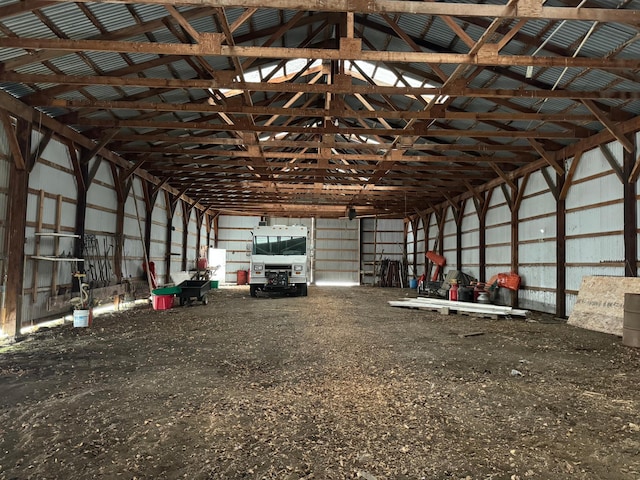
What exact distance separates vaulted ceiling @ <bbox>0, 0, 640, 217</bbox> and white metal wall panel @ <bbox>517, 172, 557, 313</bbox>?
865 millimetres

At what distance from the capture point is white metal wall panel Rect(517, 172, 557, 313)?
11.7 metres

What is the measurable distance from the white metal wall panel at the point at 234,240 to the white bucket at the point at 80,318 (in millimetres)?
17249

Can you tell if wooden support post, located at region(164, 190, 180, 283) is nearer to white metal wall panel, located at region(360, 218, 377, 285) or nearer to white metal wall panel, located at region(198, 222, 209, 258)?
white metal wall panel, located at region(198, 222, 209, 258)

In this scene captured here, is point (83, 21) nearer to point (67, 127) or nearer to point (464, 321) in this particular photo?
point (67, 127)

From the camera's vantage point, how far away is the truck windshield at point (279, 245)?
16266 millimetres

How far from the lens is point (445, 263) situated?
20.5 m

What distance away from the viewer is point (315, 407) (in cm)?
394

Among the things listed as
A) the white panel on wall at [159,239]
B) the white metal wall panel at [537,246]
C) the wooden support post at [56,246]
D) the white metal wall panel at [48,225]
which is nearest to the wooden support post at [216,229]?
the white panel on wall at [159,239]

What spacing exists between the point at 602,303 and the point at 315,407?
8103 mm

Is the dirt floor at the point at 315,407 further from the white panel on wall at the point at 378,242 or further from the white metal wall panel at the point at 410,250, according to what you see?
the white panel on wall at the point at 378,242

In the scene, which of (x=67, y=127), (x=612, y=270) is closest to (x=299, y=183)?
(x=67, y=127)

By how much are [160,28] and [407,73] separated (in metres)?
5.72

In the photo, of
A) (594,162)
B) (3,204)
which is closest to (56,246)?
(3,204)

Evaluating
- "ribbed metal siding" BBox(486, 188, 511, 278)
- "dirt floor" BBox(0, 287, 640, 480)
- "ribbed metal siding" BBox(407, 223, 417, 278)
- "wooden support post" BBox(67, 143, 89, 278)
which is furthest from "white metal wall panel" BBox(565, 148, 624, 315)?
"ribbed metal siding" BBox(407, 223, 417, 278)
